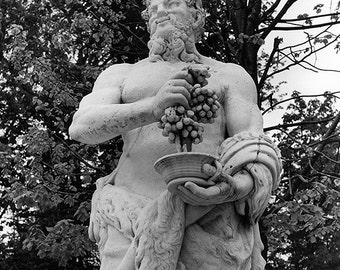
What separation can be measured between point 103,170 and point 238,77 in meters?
5.48

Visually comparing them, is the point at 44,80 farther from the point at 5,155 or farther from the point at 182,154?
the point at 182,154

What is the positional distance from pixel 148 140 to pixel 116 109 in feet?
0.94

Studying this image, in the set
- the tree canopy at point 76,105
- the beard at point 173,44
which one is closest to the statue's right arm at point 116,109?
the beard at point 173,44

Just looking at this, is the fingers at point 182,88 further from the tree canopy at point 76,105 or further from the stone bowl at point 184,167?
the tree canopy at point 76,105

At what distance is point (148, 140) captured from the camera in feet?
13.3

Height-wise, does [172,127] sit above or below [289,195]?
above

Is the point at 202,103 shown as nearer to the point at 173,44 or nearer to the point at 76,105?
the point at 173,44

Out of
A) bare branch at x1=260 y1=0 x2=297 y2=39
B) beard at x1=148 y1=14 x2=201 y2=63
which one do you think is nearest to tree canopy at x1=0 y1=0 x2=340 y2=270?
bare branch at x1=260 y1=0 x2=297 y2=39

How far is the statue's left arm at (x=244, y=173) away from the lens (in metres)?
3.52

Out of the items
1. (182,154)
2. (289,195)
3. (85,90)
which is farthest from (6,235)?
(182,154)

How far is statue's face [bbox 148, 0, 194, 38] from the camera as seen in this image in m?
4.22

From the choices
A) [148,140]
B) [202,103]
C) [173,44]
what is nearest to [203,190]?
[202,103]

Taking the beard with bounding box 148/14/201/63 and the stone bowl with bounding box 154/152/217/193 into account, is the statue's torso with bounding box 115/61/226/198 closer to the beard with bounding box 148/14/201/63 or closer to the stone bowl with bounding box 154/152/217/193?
the beard with bounding box 148/14/201/63

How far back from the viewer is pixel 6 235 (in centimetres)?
1294
